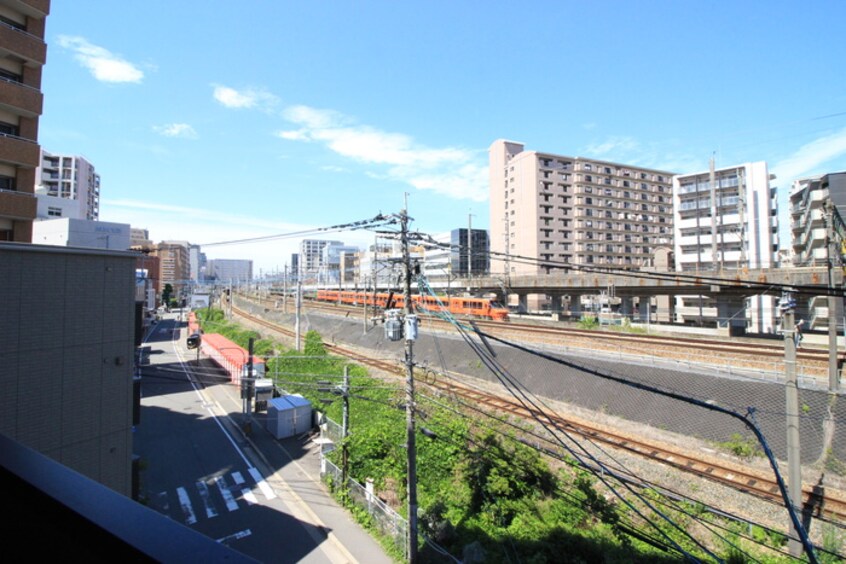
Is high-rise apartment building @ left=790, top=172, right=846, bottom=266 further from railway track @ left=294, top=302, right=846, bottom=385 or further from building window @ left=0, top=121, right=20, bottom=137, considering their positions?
building window @ left=0, top=121, right=20, bottom=137

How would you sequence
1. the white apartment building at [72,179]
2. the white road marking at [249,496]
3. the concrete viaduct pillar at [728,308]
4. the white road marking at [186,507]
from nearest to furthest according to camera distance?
the white road marking at [186,507]
the white road marking at [249,496]
the concrete viaduct pillar at [728,308]
the white apartment building at [72,179]

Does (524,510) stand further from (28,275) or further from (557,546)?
(28,275)

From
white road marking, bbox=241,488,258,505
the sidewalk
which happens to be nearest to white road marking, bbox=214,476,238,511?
white road marking, bbox=241,488,258,505

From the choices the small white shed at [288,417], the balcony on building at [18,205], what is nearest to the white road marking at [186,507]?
the small white shed at [288,417]

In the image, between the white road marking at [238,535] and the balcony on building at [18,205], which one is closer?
the white road marking at [238,535]

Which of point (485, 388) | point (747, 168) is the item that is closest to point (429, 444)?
point (485, 388)

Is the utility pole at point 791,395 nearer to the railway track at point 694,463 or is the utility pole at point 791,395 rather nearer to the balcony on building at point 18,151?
the railway track at point 694,463

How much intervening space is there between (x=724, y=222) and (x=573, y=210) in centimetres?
1779

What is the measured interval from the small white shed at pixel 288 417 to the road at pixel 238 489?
0.63 meters

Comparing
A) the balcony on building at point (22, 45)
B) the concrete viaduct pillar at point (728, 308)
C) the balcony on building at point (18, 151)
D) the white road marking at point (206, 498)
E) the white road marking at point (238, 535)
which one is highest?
the balcony on building at point (22, 45)

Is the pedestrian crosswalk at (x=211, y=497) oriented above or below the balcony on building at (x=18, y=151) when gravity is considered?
below

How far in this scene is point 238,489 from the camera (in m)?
12.5

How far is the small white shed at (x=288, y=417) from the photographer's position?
1630cm

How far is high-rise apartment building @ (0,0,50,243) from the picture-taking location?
Answer: 49.3 ft
